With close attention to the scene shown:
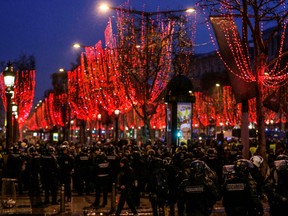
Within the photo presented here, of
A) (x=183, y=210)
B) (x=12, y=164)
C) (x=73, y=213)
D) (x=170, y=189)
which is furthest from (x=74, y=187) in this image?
(x=183, y=210)

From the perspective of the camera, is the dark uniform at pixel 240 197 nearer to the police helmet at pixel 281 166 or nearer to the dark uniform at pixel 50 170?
the police helmet at pixel 281 166

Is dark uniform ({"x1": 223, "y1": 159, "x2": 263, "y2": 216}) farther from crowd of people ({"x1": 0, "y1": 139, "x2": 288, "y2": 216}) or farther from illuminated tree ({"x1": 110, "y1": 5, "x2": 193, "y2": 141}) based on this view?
illuminated tree ({"x1": 110, "y1": 5, "x2": 193, "y2": 141})

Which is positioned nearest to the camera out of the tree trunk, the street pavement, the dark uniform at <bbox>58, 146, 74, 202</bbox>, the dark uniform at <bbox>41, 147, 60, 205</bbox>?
the street pavement

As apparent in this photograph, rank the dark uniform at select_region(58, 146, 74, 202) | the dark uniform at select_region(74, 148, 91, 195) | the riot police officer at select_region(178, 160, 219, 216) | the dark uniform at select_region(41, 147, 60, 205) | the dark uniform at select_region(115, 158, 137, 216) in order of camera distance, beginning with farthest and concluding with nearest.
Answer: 1. the dark uniform at select_region(74, 148, 91, 195)
2. the dark uniform at select_region(58, 146, 74, 202)
3. the dark uniform at select_region(41, 147, 60, 205)
4. the dark uniform at select_region(115, 158, 137, 216)
5. the riot police officer at select_region(178, 160, 219, 216)

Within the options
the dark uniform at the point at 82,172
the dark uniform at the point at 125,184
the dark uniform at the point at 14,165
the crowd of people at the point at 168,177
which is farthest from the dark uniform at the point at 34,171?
the dark uniform at the point at 125,184

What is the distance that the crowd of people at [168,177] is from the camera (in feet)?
34.3

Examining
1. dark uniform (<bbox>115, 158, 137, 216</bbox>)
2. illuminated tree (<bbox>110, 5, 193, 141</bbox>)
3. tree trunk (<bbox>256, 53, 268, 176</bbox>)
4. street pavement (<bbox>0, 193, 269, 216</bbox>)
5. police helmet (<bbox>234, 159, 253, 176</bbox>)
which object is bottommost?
street pavement (<bbox>0, 193, 269, 216</bbox>)

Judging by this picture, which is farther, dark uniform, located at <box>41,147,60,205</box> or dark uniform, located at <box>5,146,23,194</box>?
dark uniform, located at <box>5,146,23,194</box>

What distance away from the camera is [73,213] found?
60.8 ft

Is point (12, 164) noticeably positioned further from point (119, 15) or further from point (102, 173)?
point (119, 15)

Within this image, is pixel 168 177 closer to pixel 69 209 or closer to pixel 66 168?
pixel 69 209

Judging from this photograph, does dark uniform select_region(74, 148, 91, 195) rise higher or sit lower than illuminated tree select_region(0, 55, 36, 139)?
lower

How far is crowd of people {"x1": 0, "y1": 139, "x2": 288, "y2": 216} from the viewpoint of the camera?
10453mm

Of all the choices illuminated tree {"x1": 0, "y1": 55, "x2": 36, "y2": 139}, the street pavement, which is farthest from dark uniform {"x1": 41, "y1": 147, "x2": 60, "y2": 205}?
illuminated tree {"x1": 0, "y1": 55, "x2": 36, "y2": 139}
